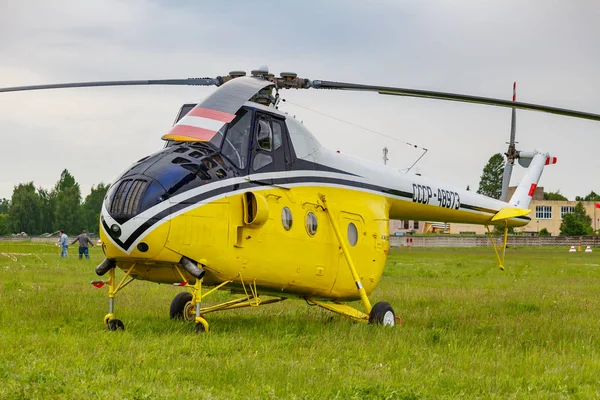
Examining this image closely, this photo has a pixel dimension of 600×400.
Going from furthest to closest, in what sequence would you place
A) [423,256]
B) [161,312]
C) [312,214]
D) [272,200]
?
[423,256] < [161,312] < [312,214] < [272,200]

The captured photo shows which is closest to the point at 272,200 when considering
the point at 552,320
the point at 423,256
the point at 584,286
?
the point at 552,320

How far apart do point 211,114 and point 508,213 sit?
11694mm

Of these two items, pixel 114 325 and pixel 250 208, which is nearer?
pixel 114 325

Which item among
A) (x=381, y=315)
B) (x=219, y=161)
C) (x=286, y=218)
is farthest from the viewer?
(x=381, y=315)

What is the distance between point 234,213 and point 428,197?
22.8 ft

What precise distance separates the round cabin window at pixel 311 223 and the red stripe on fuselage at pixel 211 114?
332cm

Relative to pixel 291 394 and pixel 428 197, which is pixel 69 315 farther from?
pixel 428 197

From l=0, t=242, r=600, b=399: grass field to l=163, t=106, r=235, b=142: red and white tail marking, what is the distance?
9.47ft

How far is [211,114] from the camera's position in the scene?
39.0 feet

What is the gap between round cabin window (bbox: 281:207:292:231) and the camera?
45.9 ft

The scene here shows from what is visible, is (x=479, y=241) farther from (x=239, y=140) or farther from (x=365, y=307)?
(x=239, y=140)

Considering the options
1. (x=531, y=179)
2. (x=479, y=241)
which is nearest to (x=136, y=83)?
(x=531, y=179)

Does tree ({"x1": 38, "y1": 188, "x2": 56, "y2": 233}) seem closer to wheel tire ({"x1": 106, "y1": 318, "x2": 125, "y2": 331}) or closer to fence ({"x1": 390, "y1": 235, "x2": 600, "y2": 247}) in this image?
fence ({"x1": 390, "y1": 235, "x2": 600, "y2": 247})

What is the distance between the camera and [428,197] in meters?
18.6
